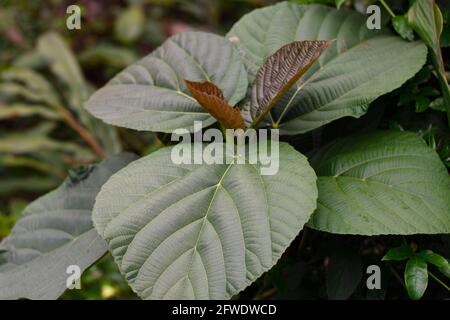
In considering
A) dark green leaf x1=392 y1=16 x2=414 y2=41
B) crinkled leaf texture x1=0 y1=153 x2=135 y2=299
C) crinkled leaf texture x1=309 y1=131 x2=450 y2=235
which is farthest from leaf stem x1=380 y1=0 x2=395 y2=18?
crinkled leaf texture x1=0 y1=153 x2=135 y2=299

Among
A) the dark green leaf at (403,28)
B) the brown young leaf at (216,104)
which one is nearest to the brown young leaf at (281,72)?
the brown young leaf at (216,104)

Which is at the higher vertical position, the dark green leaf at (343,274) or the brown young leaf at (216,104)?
the brown young leaf at (216,104)

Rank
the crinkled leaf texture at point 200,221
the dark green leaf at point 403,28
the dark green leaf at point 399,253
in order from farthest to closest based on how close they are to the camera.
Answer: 1. the dark green leaf at point 403,28
2. the dark green leaf at point 399,253
3. the crinkled leaf texture at point 200,221

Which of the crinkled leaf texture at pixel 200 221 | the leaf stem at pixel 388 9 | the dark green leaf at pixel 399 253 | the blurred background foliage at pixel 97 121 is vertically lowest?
the blurred background foliage at pixel 97 121

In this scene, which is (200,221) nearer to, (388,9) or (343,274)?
(343,274)

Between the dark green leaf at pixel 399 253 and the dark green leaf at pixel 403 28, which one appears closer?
the dark green leaf at pixel 399 253

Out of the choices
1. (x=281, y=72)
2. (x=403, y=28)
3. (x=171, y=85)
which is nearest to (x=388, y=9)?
(x=403, y=28)

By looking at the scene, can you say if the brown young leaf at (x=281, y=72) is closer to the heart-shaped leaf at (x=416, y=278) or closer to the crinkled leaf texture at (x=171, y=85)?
the crinkled leaf texture at (x=171, y=85)
